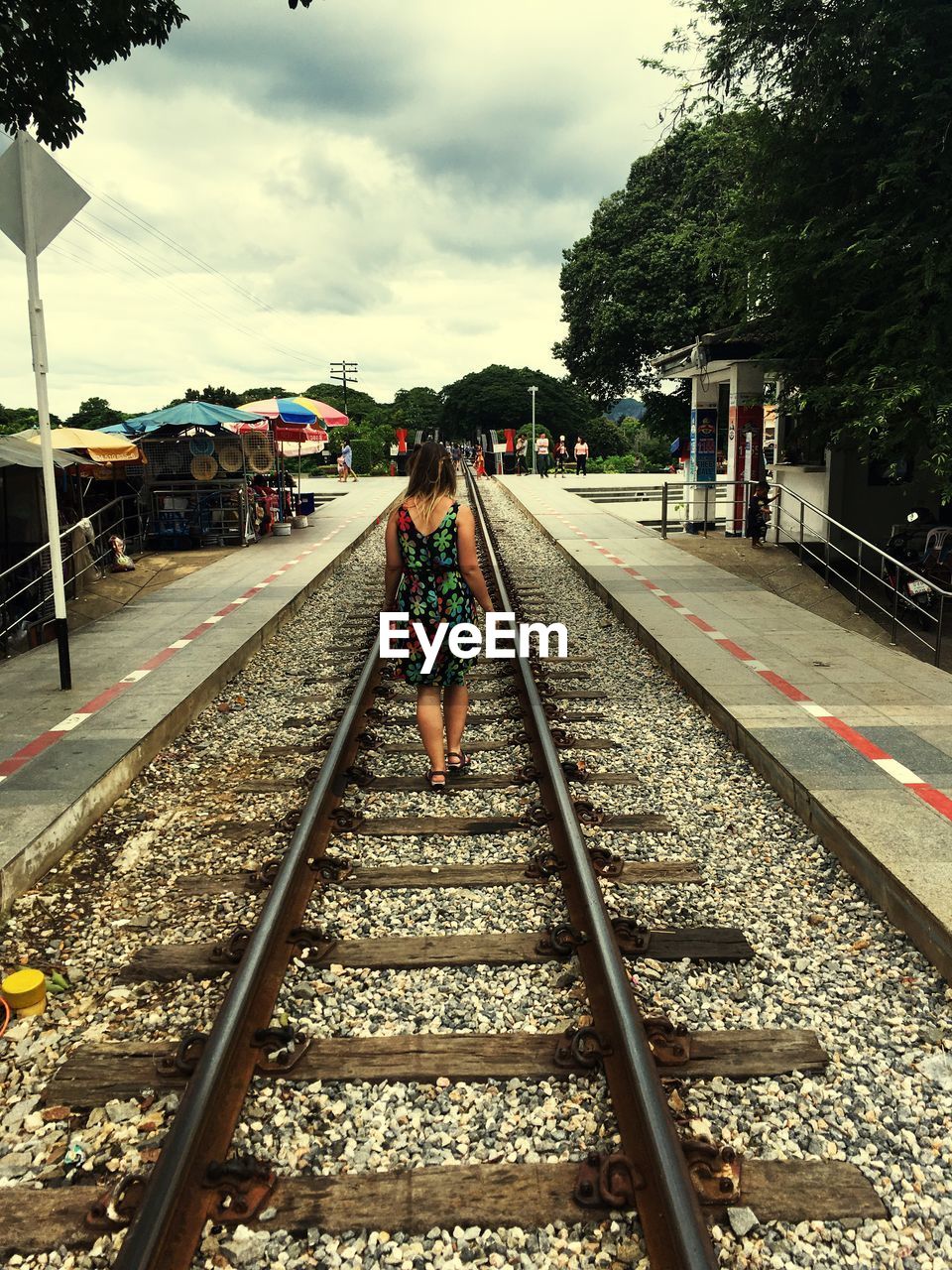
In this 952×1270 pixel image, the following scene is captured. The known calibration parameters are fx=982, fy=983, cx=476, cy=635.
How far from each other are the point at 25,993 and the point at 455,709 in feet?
9.38

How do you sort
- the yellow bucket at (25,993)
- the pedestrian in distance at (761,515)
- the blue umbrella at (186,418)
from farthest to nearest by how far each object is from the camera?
the blue umbrella at (186,418) < the pedestrian in distance at (761,515) < the yellow bucket at (25,993)

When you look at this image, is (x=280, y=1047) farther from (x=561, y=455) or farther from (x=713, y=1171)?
(x=561, y=455)

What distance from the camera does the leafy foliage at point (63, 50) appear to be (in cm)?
774

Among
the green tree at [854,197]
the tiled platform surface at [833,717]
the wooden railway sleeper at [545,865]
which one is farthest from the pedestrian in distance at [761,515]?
the wooden railway sleeper at [545,865]

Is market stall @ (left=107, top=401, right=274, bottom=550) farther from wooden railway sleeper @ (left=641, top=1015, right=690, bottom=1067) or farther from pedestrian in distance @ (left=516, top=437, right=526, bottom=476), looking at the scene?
pedestrian in distance @ (left=516, top=437, right=526, bottom=476)

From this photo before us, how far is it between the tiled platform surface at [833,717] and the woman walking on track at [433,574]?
2.05 metres

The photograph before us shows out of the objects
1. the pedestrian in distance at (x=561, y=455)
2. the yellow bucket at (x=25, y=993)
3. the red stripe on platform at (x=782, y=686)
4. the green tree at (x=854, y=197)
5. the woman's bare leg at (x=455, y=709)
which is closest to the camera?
the yellow bucket at (x=25, y=993)

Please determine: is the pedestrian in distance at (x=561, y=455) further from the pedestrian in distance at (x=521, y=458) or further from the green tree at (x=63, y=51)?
the green tree at (x=63, y=51)

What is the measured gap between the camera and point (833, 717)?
22.3 feet

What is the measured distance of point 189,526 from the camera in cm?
1786

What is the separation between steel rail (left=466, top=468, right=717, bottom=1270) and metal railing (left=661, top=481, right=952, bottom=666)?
730 cm

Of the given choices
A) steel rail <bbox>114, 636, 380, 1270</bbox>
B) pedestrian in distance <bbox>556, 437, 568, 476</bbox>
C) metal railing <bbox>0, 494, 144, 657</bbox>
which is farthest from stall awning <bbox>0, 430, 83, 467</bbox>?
pedestrian in distance <bbox>556, 437, 568, 476</bbox>

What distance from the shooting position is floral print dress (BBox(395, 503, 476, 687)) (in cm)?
551

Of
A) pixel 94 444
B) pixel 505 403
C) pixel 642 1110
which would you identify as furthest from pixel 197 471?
pixel 505 403
